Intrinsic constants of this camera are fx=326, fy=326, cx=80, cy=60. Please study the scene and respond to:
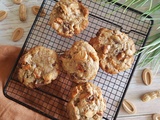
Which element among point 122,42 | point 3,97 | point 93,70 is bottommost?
point 3,97

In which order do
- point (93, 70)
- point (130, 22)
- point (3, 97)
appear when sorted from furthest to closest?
point (130, 22) → point (3, 97) → point (93, 70)

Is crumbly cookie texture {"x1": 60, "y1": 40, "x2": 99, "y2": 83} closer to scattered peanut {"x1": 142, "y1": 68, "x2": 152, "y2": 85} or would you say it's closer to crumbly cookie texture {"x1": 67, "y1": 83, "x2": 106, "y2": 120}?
crumbly cookie texture {"x1": 67, "y1": 83, "x2": 106, "y2": 120}

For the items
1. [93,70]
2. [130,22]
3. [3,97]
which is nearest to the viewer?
[93,70]

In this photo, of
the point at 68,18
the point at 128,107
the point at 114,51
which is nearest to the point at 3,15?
the point at 68,18

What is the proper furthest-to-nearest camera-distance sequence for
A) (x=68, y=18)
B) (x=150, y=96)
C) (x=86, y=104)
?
(x=150, y=96) → (x=68, y=18) → (x=86, y=104)

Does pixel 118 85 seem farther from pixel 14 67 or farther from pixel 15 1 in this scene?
pixel 15 1

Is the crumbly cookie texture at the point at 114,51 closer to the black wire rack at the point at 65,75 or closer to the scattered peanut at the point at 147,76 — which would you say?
the black wire rack at the point at 65,75

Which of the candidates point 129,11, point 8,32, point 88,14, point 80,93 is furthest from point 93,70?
point 8,32

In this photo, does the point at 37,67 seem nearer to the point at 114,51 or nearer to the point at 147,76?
the point at 114,51
